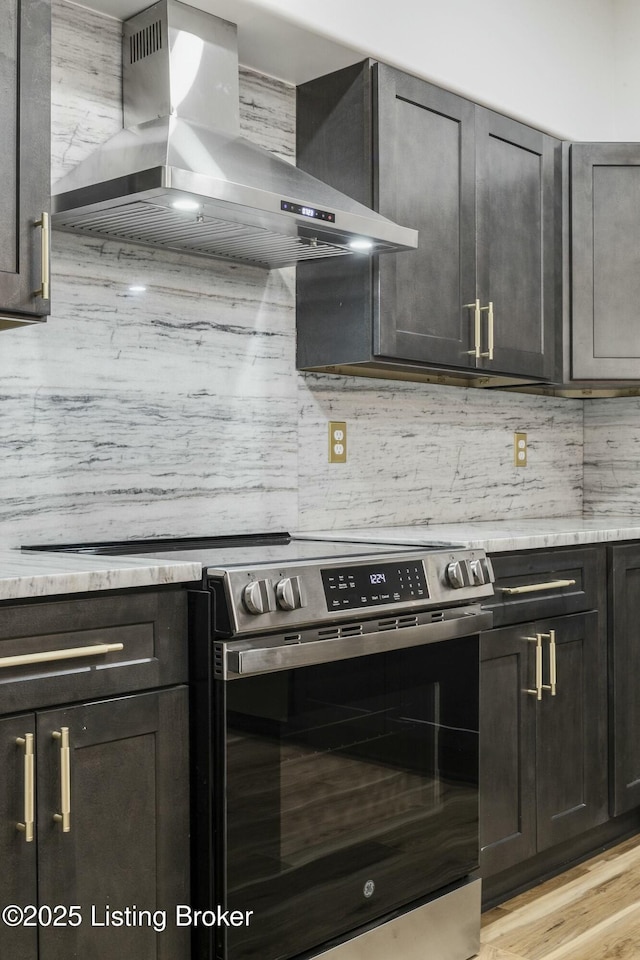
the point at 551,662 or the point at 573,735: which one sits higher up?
the point at 551,662

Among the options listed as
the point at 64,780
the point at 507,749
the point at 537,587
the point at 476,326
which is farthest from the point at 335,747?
the point at 476,326

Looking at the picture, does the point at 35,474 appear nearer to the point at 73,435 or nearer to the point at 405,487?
the point at 73,435

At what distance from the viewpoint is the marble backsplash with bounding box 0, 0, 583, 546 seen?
2.18 m

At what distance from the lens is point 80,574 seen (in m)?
1.52

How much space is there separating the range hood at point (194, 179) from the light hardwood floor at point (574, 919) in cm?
169

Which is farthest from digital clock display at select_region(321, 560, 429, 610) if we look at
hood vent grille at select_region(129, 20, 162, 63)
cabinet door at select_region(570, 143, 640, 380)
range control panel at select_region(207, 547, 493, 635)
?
cabinet door at select_region(570, 143, 640, 380)

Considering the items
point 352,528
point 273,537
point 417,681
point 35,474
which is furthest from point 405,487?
point 35,474

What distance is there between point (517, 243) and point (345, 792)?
1817 mm

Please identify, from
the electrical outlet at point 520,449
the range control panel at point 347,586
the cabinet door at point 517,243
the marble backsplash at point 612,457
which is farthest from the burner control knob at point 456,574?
the marble backsplash at point 612,457

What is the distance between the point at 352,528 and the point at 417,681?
2.82 ft

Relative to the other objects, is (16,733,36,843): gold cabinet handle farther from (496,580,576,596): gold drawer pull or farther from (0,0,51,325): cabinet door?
(496,580,576,596): gold drawer pull

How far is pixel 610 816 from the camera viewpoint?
9.12 feet

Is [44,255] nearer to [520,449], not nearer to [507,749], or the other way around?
[507,749]

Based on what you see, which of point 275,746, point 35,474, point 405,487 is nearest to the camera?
point 275,746
